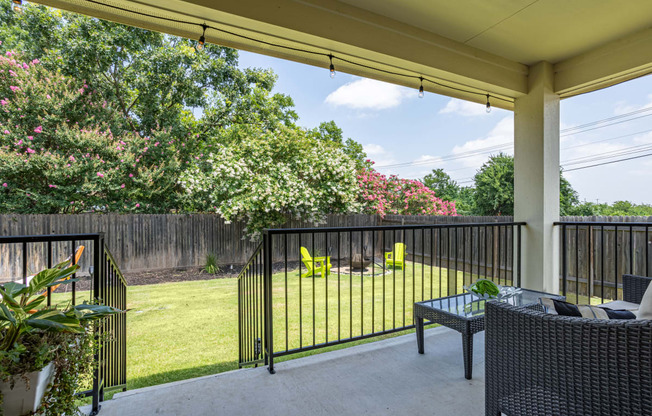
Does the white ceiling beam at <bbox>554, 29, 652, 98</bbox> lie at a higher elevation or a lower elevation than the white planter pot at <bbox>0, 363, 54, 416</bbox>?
higher

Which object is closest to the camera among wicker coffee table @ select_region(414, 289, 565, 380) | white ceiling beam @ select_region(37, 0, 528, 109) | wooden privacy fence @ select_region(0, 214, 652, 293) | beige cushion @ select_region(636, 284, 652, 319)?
beige cushion @ select_region(636, 284, 652, 319)

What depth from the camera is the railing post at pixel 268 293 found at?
1.91 metres

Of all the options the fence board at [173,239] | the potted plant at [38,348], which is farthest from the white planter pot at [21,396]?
the fence board at [173,239]

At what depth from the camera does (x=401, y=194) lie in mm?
9719

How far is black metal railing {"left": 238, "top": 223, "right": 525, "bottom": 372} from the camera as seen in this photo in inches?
85.1

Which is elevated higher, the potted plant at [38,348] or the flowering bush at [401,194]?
the flowering bush at [401,194]

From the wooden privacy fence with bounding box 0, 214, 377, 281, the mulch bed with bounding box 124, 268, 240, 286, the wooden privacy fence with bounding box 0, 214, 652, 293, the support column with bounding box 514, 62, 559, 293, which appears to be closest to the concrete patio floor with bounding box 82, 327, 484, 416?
the support column with bounding box 514, 62, 559, 293

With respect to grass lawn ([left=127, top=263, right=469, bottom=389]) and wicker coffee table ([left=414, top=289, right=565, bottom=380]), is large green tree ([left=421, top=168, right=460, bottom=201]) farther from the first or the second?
wicker coffee table ([left=414, top=289, right=565, bottom=380])

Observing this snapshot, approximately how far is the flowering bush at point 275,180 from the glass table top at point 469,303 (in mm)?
5235

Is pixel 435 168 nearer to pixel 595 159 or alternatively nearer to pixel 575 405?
pixel 595 159

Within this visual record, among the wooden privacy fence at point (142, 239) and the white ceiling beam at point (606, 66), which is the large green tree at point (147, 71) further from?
the white ceiling beam at point (606, 66)

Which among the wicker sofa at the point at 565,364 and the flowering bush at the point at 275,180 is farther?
the flowering bush at the point at 275,180

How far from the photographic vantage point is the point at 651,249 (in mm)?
3748

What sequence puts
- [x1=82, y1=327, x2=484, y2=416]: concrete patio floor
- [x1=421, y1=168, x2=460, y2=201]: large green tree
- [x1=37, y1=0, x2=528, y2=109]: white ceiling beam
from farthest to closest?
[x1=421, y1=168, x2=460, y2=201]: large green tree < [x1=37, y1=0, x2=528, y2=109]: white ceiling beam < [x1=82, y1=327, x2=484, y2=416]: concrete patio floor
